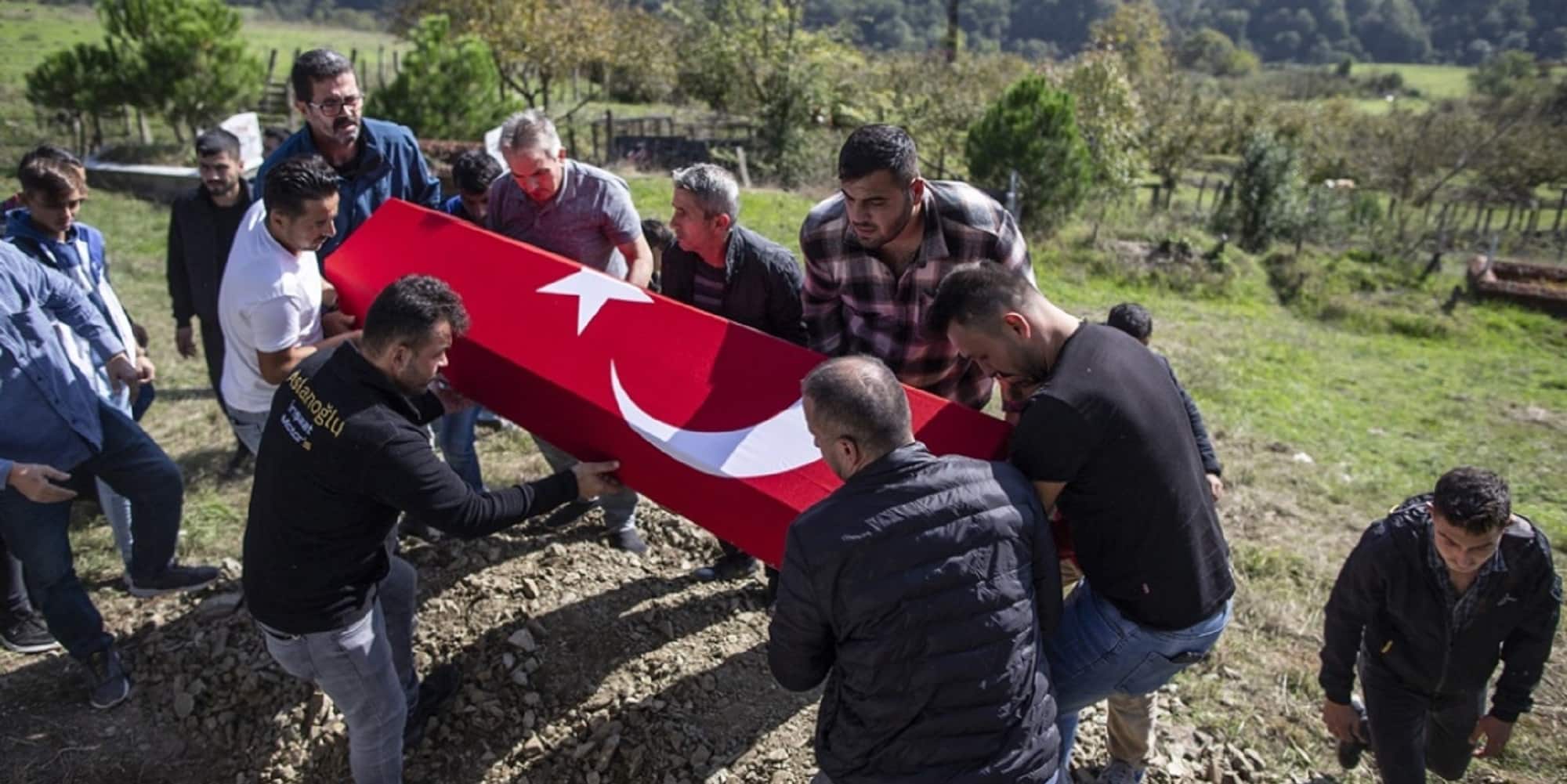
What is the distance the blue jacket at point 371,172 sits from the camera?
420 cm

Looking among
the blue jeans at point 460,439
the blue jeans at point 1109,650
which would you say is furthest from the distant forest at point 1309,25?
the blue jeans at point 1109,650

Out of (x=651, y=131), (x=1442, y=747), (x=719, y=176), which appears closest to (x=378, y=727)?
(x=719, y=176)

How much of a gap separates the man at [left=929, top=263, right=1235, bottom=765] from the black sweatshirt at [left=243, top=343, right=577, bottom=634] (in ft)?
4.78

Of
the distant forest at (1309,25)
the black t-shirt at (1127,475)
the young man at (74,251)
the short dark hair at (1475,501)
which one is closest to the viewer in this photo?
the black t-shirt at (1127,475)

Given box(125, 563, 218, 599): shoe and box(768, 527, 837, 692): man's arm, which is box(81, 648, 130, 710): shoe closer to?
box(125, 563, 218, 599): shoe

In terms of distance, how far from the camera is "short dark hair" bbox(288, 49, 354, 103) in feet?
12.8

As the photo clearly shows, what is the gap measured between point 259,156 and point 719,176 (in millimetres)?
12203

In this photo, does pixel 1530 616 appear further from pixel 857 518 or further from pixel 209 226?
pixel 209 226

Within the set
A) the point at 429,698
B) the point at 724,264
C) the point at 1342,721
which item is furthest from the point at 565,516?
the point at 1342,721

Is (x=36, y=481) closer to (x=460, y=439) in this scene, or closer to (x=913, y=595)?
(x=460, y=439)

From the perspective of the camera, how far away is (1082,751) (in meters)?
3.65

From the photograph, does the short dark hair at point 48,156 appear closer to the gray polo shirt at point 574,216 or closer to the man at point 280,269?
the man at point 280,269

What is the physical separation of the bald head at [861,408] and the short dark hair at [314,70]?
2799 mm

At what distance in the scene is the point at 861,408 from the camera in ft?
7.08
